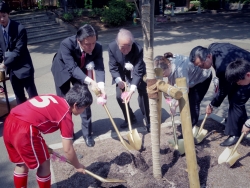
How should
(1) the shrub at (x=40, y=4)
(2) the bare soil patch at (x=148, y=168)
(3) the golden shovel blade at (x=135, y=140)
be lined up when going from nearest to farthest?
1. (2) the bare soil patch at (x=148, y=168)
2. (3) the golden shovel blade at (x=135, y=140)
3. (1) the shrub at (x=40, y=4)

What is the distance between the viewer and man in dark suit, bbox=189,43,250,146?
2916 millimetres

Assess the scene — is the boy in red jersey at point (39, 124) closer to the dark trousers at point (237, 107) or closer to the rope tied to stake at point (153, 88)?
the rope tied to stake at point (153, 88)

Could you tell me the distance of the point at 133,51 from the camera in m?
3.39

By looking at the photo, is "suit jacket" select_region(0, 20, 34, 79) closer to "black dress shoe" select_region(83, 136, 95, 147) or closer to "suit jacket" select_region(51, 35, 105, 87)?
"suit jacket" select_region(51, 35, 105, 87)

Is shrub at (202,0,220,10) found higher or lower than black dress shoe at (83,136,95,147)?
higher

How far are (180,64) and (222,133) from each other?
4.42 ft

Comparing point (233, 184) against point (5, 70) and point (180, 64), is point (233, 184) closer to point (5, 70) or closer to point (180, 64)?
point (180, 64)

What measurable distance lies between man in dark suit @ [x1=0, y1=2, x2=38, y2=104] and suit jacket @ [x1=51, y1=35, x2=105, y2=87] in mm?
595

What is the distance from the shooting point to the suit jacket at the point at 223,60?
3.06 metres

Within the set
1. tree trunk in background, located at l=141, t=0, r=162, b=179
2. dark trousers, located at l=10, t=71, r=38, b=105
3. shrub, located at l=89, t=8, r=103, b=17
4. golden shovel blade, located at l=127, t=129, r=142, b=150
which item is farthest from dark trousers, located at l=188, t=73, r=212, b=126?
shrub, located at l=89, t=8, r=103, b=17

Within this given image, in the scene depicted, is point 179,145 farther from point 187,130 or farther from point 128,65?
point 128,65

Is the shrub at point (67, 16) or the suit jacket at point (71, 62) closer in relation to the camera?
the suit jacket at point (71, 62)

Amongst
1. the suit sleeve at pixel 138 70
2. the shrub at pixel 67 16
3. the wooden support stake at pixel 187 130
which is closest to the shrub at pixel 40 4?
the shrub at pixel 67 16

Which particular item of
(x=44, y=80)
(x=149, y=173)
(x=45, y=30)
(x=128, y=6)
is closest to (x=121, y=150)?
(x=149, y=173)
